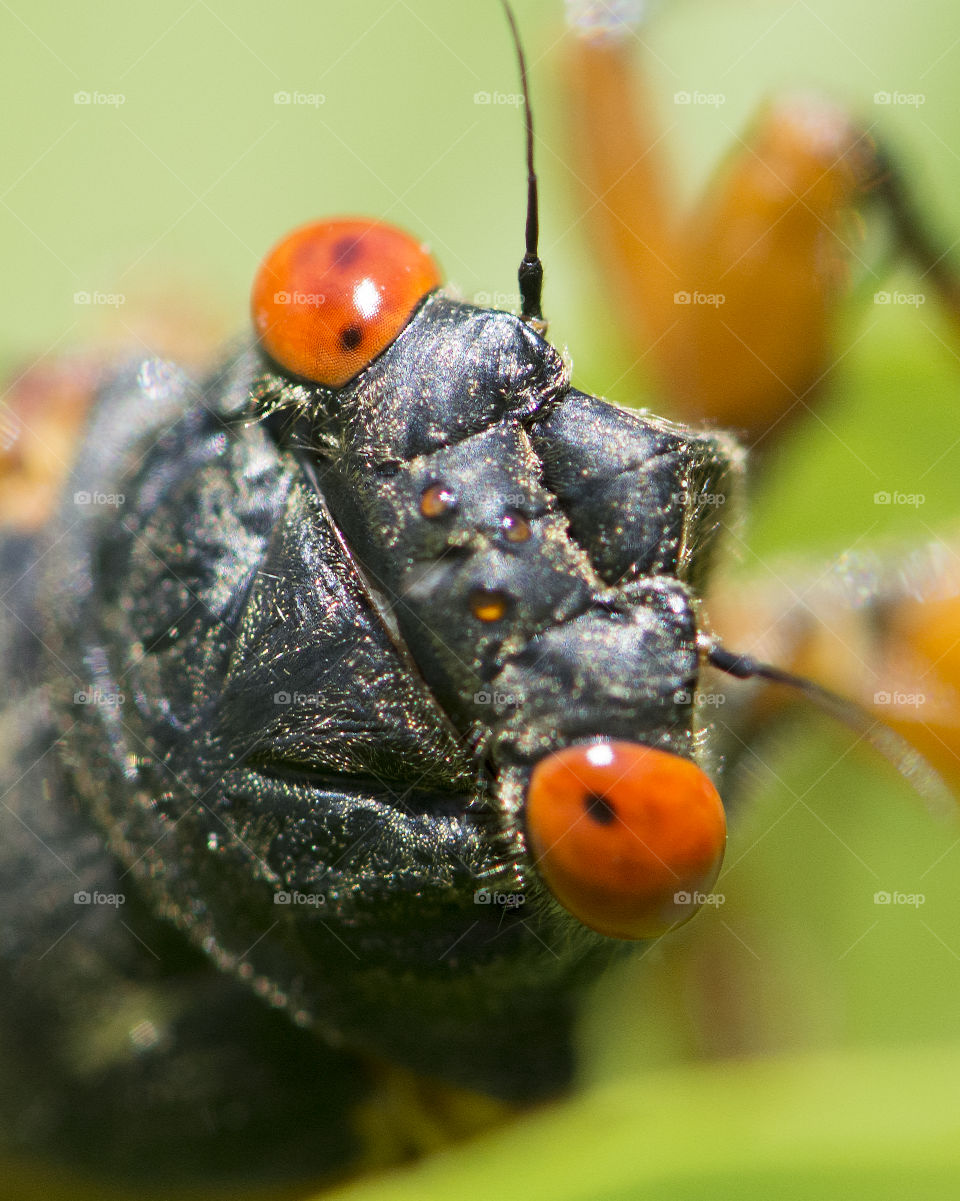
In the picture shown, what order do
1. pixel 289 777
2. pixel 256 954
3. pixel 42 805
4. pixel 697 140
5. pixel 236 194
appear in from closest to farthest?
1. pixel 289 777
2. pixel 256 954
3. pixel 42 805
4. pixel 697 140
5. pixel 236 194

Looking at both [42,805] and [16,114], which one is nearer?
[42,805]

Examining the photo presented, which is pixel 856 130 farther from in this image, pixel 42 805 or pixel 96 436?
pixel 42 805

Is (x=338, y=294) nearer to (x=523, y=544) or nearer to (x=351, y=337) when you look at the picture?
(x=351, y=337)

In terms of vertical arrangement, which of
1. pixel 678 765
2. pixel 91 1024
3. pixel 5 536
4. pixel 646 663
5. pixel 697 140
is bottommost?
pixel 91 1024

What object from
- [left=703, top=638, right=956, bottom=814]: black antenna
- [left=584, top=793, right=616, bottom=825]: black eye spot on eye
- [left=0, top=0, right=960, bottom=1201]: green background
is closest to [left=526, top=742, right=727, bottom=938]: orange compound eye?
[left=584, top=793, right=616, bottom=825]: black eye spot on eye


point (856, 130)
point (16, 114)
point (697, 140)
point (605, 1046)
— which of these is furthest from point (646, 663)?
point (16, 114)

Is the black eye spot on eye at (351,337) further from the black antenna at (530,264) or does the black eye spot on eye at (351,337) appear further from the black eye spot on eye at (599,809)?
the black eye spot on eye at (599,809)

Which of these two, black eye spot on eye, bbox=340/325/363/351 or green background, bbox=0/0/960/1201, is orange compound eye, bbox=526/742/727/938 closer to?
green background, bbox=0/0/960/1201
